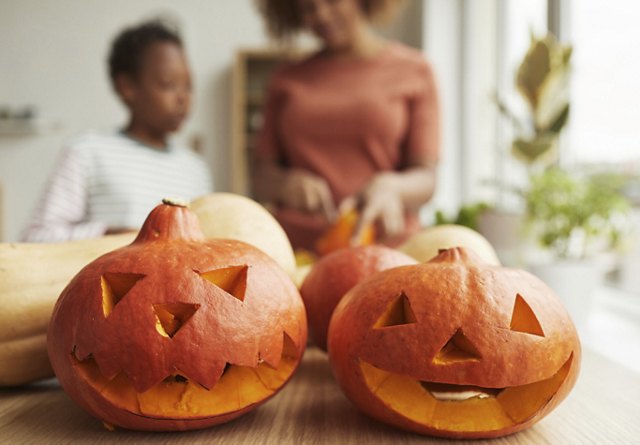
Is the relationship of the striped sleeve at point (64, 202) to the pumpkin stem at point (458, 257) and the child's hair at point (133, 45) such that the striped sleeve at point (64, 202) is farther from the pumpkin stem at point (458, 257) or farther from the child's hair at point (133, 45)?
the pumpkin stem at point (458, 257)

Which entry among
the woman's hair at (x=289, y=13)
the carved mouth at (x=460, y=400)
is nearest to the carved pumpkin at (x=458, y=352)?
the carved mouth at (x=460, y=400)

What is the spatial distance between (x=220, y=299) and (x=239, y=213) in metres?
0.26

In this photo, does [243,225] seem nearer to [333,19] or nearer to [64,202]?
[64,202]

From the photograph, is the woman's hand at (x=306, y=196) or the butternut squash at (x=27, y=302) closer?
the butternut squash at (x=27, y=302)

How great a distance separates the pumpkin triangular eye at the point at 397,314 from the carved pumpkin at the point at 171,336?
0.07 meters

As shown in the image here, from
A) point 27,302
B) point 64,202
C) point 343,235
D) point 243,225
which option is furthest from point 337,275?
point 64,202

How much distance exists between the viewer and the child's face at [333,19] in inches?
63.2

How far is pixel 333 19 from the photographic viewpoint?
1.65m

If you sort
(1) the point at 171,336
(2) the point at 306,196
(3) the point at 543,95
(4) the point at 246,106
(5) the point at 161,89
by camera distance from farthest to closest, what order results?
1. (4) the point at 246,106
2. (5) the point at 161,89
3. (2) the point at 306,196
4. (3) the point at 543,95
5. (1) the point at 171,336

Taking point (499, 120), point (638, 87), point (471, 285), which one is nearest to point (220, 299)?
point (471, 285)

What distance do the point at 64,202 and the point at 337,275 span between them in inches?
45.4

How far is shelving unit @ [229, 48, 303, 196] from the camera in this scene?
410 centimetres

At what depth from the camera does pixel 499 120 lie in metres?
3.17

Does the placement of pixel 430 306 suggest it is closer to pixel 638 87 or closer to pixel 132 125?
pixel 638 87
